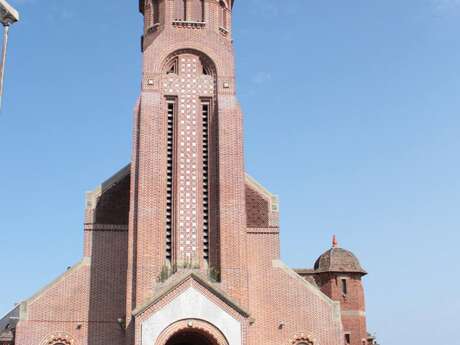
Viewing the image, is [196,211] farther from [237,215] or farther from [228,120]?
[228,120]

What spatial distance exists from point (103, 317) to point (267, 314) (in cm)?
675

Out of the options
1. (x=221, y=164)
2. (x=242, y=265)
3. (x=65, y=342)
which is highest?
(x=221, y=164)

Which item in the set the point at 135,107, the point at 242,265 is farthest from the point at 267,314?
the point at 135,107

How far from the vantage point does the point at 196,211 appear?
27812mm

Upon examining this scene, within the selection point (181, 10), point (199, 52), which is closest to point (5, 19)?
point (199, 52)

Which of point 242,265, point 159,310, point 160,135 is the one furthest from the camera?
point 160,135

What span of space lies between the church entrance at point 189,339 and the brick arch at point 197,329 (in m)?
0.43

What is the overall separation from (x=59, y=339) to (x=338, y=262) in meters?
15.7

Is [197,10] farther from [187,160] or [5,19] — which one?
[5,19]

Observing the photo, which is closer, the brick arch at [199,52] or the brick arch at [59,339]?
the brick arch at [59,339]

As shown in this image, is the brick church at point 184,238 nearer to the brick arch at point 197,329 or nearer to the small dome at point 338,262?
the brick arch at point 197,329

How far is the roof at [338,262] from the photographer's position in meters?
36.9

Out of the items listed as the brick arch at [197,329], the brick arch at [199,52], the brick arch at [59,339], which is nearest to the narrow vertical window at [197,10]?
the brick arch at [199,52]

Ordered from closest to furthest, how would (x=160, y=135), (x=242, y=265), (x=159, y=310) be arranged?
1. (x=159, y=310)
2. (x=242, y=265)
3. (x=160, y=135)
